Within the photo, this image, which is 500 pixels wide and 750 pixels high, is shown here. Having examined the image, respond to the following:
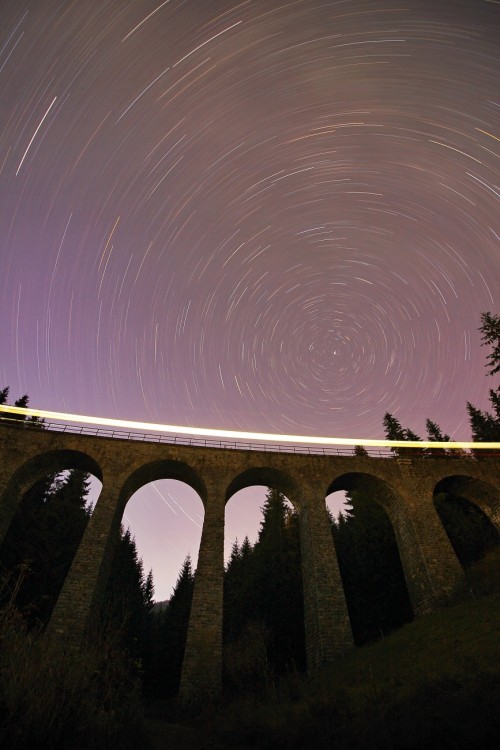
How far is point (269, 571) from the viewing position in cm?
3081

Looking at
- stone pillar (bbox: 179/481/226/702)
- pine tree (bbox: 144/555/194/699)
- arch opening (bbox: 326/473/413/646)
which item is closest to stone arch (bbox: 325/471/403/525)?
arch opening (bbox: 326/473/413/646)

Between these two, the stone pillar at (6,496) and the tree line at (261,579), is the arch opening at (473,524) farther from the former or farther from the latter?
the stone pillar at (6,496)

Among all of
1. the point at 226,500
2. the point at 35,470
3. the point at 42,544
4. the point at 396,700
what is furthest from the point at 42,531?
the point at 396,700

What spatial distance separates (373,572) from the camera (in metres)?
26.3

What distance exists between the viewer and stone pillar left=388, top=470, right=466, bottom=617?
20.2 m

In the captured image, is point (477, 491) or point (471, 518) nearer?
point (477, 491)

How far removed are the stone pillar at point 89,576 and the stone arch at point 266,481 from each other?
7135 mm

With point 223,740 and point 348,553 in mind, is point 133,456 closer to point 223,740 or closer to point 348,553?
point 223,740

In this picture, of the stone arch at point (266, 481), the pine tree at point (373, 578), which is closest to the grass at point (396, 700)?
the pine tree at point (373, 578)

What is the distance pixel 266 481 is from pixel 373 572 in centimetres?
986

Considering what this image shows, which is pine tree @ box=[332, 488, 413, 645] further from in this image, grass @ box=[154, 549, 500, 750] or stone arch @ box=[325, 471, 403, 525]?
grass @ box=[154, 549, 500, 750]

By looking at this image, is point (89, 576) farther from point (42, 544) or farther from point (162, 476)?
point (42, 544)

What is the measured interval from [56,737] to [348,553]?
26732 mm

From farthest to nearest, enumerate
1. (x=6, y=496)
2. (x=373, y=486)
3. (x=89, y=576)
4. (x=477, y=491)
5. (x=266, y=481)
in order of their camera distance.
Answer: (x=266, y=481) < (x=373, y=486) < (x=477, y=491) < (x=6, y=496) < (x=89, y=576)
